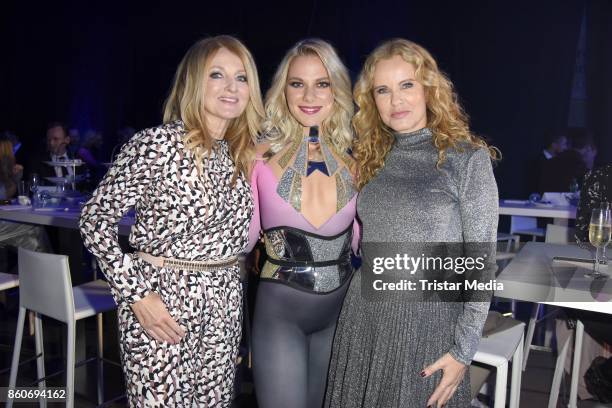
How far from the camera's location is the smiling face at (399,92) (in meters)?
1.66

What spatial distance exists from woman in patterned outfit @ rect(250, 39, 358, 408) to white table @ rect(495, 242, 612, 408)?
0.60m

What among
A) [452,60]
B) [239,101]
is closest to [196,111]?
[239,101]

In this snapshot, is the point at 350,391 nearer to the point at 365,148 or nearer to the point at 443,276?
the point at 443,276

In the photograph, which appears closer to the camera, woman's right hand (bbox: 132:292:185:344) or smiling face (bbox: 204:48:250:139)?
woman's right hand (bbox: 132:292:185:344)

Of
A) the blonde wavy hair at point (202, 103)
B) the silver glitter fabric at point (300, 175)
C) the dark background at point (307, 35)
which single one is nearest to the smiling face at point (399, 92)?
the silver glitter fabric at point (300, 175)

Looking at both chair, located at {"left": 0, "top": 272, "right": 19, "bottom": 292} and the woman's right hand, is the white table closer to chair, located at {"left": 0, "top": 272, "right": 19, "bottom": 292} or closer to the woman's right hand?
the woman's right hand

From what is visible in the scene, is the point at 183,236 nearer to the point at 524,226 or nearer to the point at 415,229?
the point at 415,229

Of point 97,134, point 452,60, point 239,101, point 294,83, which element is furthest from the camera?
point 97,134

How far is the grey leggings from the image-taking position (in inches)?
71.4

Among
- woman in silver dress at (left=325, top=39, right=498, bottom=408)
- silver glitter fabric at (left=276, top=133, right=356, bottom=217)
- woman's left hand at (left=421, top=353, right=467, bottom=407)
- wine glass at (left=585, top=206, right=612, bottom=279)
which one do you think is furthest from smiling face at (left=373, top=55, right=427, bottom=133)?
wine glass at (left=585, top=206, right=612, bottom=279)

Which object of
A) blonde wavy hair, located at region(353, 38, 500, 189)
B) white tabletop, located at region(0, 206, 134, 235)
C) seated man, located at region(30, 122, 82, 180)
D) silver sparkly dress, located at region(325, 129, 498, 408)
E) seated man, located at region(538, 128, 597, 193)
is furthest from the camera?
seated man, located at region(538, 128, 597, 193)

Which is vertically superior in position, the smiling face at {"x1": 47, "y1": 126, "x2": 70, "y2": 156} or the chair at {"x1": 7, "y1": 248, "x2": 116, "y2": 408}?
the smiling face at {"x1": 47, "y1": 126, "x2": 70, "y2": 156}

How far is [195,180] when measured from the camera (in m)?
1.62

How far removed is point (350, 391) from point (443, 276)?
0.43 metres
